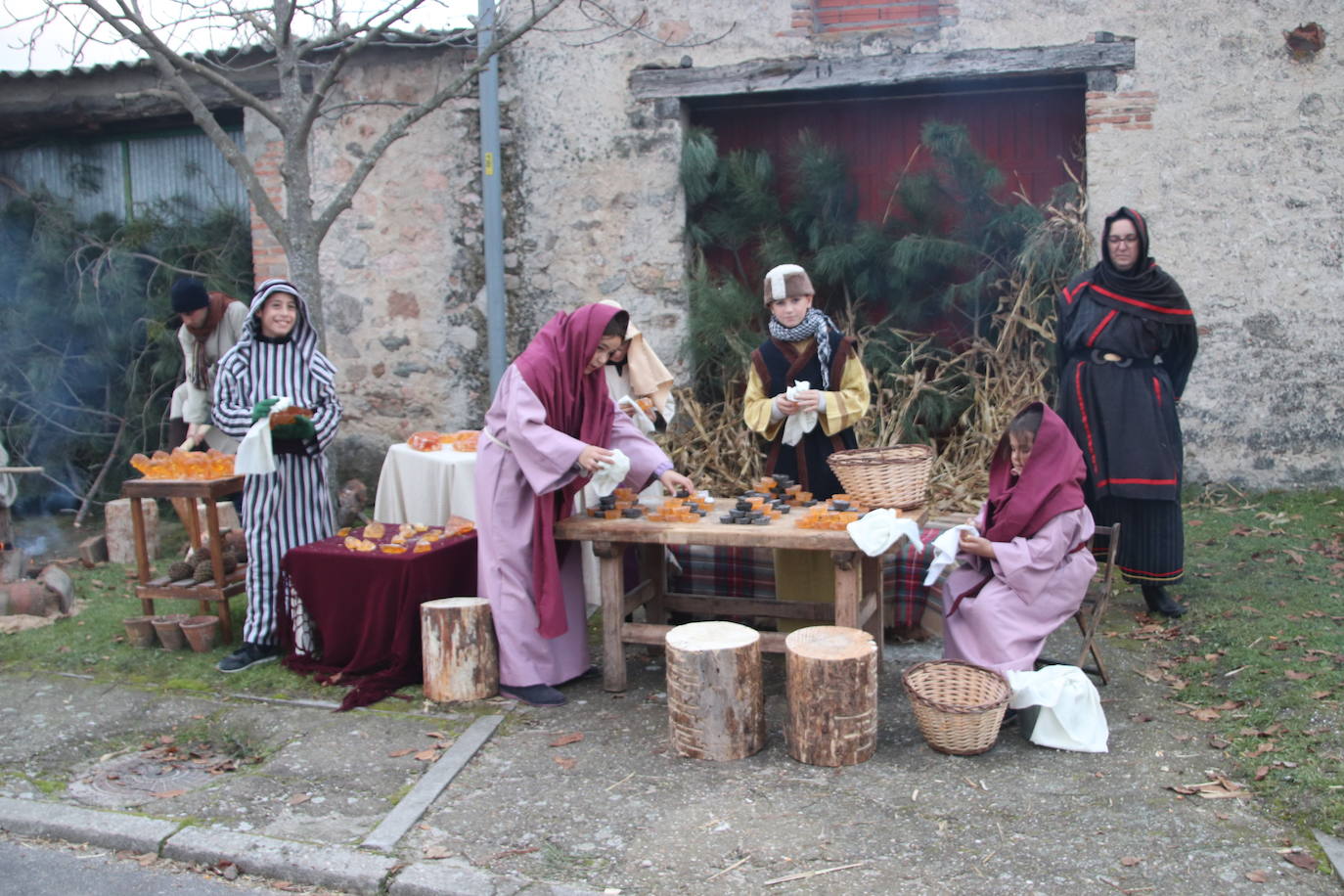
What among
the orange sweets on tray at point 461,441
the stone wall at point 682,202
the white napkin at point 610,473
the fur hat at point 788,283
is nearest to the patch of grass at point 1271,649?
the stone wall at point 682,202

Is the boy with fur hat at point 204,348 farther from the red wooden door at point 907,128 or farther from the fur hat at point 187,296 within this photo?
the red wooden door at point 907,128

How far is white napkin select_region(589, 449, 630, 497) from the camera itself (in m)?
4.79

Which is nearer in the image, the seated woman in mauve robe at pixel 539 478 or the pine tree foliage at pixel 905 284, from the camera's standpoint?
the seated woman in mauve robe at pixel 539 478

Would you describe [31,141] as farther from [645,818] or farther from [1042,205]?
[645,818]

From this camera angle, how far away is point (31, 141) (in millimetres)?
9984

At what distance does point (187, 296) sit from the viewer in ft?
22.7

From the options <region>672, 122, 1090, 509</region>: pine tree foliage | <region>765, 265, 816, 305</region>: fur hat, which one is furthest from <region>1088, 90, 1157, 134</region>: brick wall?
<region>765, 265, 816, 305</region>: fur hat

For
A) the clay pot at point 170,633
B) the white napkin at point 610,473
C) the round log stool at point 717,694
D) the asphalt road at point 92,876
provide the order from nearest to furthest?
the asphalt road at point 92,876 → the round log stool at point 717,694 → the white napkin at point 610,473 → the clay pot at point 170,633

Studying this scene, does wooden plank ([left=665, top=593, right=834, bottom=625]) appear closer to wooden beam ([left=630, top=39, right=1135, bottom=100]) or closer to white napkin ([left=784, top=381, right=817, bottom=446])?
white napkin ([left=784, top=381, right=817, bottom=446])

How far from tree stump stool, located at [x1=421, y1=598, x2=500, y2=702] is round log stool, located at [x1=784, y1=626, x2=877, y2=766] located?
143 cm

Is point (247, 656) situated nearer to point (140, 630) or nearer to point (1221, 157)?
point (140, 630)

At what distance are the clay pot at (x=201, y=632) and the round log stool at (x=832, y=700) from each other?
3.16 meters

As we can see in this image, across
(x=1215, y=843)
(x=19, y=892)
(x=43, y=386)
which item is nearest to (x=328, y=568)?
(x=19, y=892)

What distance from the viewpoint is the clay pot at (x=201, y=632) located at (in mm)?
5824
